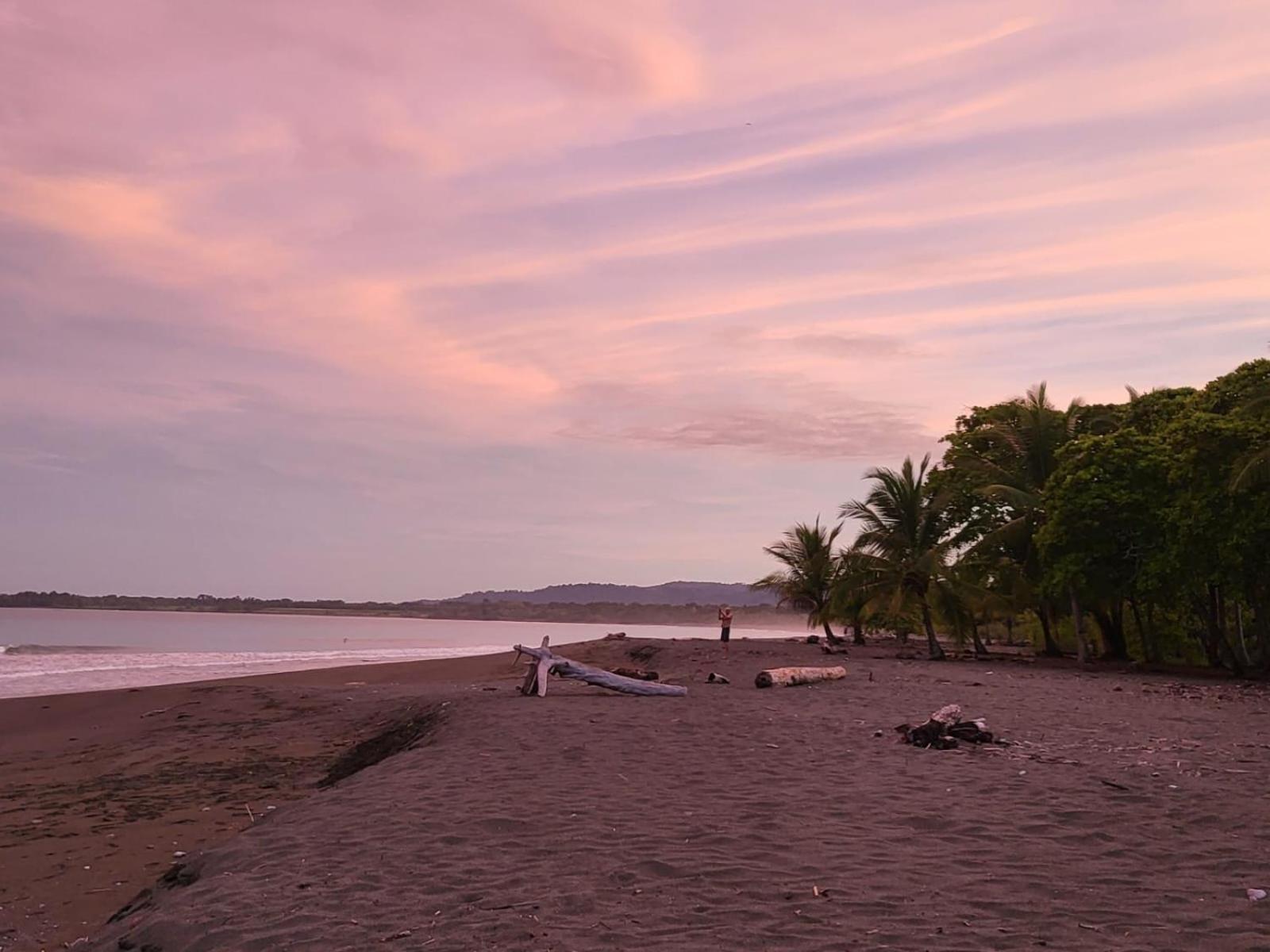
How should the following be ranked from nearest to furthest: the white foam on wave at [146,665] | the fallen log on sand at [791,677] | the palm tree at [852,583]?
the fallen log on sand at [791,677], the white foam on wave at [146,665], the palm tree at [852,583]

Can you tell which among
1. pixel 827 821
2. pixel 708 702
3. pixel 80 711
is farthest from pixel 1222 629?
pixel 80 711

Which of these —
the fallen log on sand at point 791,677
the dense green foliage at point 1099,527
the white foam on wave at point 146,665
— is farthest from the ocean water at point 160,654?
the dense green foliage at point 1099,527

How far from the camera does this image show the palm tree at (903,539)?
89.6 feet

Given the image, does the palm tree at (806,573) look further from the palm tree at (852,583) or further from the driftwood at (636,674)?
the driftwood at (636,674)

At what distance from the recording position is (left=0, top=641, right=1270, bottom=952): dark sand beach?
5145 mm

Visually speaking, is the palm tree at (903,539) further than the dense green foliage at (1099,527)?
Yes

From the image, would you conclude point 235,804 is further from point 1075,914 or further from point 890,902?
point 1075,914

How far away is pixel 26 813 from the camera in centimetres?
1033

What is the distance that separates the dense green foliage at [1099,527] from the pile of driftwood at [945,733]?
434 inches

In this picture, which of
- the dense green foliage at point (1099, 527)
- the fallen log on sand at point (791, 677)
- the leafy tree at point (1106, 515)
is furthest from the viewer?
the leafy tree at point (1106, 515)

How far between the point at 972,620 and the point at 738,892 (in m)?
23.9

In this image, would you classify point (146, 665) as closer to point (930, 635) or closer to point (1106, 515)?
point (930, 635)

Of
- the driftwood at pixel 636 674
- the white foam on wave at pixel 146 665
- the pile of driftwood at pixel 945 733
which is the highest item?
the driftwood at pixel 636 674

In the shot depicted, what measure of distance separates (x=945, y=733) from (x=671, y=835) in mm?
4832
